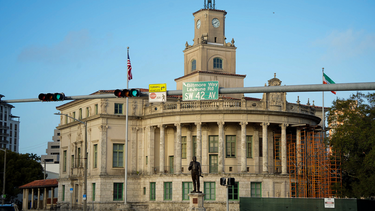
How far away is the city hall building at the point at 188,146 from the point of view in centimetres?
5741

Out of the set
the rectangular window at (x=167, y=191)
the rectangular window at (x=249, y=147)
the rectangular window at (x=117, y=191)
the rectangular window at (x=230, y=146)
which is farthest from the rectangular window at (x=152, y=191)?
the rectangular window at (x=249, y=147)

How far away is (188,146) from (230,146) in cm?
474

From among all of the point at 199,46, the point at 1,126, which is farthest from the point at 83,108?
the point at 1,126

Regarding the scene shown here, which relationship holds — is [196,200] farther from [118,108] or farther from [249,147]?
[118,108]

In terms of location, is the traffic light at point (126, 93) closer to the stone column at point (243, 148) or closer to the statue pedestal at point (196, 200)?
the statue pedestal at point (196, 200)

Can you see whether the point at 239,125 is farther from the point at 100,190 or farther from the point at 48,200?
the point at 48,200

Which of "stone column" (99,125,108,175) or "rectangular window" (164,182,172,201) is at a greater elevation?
"stone column" (99,125,108,175)

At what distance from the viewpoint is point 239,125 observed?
59438mm

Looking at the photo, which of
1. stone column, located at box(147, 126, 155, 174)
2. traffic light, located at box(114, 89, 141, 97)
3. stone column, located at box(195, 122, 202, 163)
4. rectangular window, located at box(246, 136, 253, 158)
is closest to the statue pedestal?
traffic light, located at box(114, 89, 141, 97)

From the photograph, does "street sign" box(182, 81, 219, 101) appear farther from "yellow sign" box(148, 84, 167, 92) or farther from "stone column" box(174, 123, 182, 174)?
"stone column" box(174, 123, 182, 174)

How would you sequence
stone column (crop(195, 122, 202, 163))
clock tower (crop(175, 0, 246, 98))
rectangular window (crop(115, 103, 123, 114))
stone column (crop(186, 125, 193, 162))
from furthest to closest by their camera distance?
clock tower (crop(175, 0, 246, 98))
rectangular window (crop(115, 103, 123, 114))
stone column (crop(186, 125, 193, 162))
stone column (crop(195, 122, 202, 163))

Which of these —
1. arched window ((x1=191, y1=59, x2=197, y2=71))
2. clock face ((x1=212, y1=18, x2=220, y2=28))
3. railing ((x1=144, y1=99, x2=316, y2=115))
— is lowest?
railing ((x1=144, y1=99, x2=316, y2=115))

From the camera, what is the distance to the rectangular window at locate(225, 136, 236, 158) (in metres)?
59.2

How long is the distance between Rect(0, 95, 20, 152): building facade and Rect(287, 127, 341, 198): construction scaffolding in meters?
137
